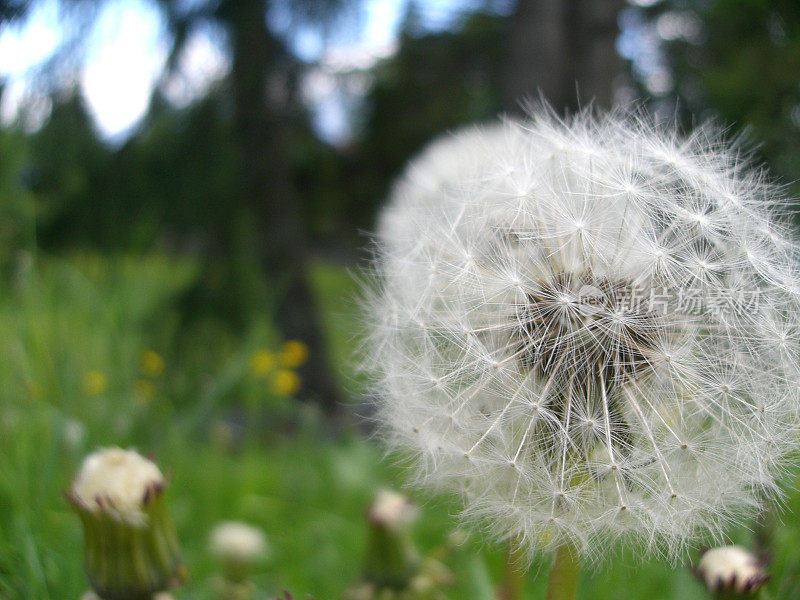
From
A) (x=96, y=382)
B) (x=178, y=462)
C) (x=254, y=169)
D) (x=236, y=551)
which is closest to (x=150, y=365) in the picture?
(x=96, y=382)

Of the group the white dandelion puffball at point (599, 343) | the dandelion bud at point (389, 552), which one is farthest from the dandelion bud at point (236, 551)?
the white dandelion puffball at point (599, 343)

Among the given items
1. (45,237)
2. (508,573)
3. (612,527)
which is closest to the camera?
(612,527)

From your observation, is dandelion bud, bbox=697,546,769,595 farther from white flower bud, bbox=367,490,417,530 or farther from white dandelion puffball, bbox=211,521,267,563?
white dandelion puffball, bbox=211,521,267,563

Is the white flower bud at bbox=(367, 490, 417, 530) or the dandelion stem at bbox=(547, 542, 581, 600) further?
the white flower bud at bbox=(367, 490, 417, 530)

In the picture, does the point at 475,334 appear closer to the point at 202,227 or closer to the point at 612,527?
the point at 612,527

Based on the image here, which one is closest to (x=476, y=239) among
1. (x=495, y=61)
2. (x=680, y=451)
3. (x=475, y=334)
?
(x=475, y=334)

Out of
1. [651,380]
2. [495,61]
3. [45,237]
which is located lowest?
[651,380]

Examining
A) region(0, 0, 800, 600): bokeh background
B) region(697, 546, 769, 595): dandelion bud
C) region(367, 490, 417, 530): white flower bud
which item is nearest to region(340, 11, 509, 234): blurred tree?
region(0, 0, 800, 600): bokeh background
